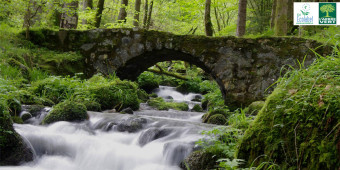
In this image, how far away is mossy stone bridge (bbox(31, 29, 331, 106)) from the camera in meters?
8.01

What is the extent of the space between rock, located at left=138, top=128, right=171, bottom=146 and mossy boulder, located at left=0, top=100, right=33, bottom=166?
5.02 ft

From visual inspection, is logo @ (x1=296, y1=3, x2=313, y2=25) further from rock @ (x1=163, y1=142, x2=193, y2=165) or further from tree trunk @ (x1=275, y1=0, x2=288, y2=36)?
rock @ (x1=163, y1=142, x2=193, y2=165)

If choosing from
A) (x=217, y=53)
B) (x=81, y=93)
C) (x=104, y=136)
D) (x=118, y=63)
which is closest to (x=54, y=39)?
(x=118, y=63)

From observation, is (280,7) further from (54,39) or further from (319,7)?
(54,39)

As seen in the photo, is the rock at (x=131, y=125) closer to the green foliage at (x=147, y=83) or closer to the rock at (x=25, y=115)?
the rock at (x=25, y=115)

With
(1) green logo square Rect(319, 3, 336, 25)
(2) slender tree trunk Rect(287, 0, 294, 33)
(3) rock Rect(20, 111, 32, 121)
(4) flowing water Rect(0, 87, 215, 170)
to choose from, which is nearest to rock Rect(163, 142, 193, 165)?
(4) flowing water Rect(0, 87, 215, 170)

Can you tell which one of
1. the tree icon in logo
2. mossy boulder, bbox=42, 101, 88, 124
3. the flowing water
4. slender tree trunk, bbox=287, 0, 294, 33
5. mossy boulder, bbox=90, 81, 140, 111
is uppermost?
slender tree trunk, bbox=287, 0, 294, 33

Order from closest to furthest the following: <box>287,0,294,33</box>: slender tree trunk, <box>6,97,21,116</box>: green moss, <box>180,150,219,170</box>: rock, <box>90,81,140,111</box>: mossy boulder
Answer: <box>180,150,219,170</box>: rock, <box>6,97,21,116</box>: green moss, <box>90,81,140,111</box>: mossy boulder, <box>287,0,294,33</box>: slender tree trunk

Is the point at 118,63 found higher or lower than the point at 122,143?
higher

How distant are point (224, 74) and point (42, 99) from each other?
15.6ft

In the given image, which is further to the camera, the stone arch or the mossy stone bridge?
the stone arch

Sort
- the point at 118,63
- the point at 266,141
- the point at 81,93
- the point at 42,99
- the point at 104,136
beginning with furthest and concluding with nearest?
1. the point at 118,63
2. the point at 81,93
3. the point at 42,99
4. the point at 104,136
5. the point at 266,141

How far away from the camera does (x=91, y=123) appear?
16.9 ft

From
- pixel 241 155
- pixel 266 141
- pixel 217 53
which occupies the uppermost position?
pixel 217 53
